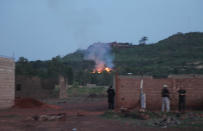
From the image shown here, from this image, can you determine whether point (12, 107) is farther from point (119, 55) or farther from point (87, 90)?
point (119, 55)

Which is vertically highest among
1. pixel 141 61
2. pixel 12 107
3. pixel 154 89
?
pixel 141 61

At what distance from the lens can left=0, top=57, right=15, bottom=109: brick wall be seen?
1964cm

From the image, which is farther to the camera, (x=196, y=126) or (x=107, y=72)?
(x=107, y=72)

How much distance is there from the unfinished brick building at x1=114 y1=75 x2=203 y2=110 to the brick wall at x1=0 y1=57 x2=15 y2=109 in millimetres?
7433

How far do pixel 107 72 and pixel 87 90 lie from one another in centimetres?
921

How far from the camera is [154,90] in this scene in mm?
18422

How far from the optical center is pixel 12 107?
21.0 meters

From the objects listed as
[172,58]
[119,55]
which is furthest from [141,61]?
[119,55]

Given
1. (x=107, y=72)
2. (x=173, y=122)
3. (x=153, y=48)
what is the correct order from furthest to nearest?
(x=153, y=48), (x=107, y=72), (x=173, y=122)

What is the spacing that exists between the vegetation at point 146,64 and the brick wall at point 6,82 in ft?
71.1

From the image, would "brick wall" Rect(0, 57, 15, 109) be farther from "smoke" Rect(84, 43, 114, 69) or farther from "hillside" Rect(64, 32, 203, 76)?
"smoke" Rect(84, 43, 114, 69)

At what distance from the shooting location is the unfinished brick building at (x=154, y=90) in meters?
18.2

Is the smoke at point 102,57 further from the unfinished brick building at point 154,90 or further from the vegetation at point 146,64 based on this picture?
the unfinished brick building at point 154,90

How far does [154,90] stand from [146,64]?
118 ft
